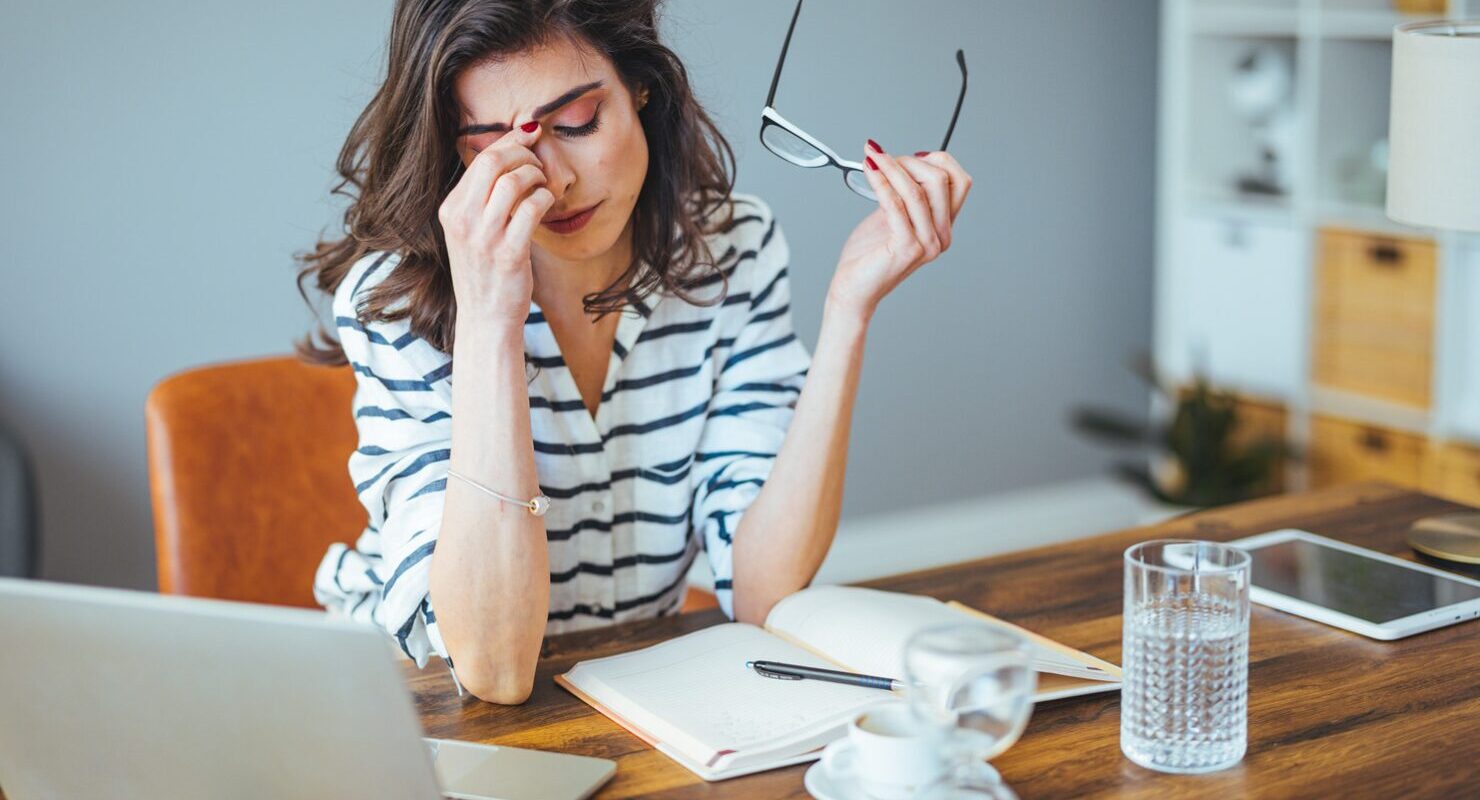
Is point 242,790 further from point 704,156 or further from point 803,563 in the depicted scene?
point 704,156

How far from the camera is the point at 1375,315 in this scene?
305 cm

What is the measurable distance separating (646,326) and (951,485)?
204 cm

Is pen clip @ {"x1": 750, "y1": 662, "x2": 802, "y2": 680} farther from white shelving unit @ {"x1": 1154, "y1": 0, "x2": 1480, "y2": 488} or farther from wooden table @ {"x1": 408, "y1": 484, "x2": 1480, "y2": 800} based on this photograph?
white shelving unit @ {"x1": 1154, "y1": 0, "x2": 1480, "y2": 488}

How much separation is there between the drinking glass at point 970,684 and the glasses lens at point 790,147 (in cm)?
68

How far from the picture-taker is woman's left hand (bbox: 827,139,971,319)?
4.54ft

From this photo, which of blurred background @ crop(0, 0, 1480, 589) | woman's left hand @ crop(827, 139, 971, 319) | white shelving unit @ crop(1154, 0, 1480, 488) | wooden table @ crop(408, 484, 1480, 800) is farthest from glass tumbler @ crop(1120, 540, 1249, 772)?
white shelving unit @ crop(1154, 0, 1480, 488)

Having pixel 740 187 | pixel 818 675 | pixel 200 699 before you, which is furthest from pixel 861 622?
pixel 740 187

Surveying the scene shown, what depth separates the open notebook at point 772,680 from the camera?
1071 millimetres

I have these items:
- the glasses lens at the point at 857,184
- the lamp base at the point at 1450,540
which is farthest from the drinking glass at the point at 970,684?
the lamp base at the point at 1450,540

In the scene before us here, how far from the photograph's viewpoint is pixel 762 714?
1115 mm

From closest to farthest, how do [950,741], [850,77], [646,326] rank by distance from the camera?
[950,741], [646,326], [850,77]

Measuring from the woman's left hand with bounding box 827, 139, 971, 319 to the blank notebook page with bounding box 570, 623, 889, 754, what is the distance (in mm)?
364

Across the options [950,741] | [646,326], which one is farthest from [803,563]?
[950,741]

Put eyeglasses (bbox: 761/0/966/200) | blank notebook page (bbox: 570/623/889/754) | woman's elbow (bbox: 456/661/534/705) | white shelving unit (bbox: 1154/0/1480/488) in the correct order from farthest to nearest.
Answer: white shelving unit (bbox: 1154/0/1480/488), eyeglasses (bbox: 761/0/966/200), woman's elbow (bbox: 456/661/534/705), blank notebook page (bbox: 570/623/889/754)
